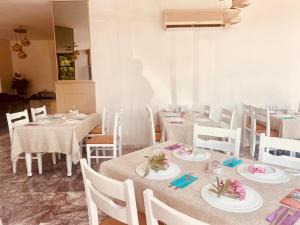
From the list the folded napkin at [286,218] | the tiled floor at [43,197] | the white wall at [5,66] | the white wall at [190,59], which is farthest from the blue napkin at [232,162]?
the white wall at [5,66]

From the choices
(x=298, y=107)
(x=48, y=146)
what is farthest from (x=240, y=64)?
(x=48, y=146)

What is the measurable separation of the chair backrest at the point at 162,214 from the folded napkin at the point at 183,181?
0.33m

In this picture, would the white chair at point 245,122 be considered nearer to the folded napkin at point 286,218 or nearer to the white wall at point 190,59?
the white wall at point 190,59

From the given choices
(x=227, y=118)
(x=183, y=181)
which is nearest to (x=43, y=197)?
(x=183, y=181)

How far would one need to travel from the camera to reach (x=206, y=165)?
1457 mm

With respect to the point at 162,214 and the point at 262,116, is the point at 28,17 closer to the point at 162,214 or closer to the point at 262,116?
the point at 262,116

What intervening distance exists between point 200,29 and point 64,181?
10.3ft

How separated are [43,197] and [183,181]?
1.84m

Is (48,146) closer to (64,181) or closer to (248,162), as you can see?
(64,181)

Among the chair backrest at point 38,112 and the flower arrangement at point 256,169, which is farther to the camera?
the chair backrest at point 38,112

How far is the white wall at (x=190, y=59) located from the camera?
3992 millimetres

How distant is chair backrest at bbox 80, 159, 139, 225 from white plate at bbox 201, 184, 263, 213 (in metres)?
0.34

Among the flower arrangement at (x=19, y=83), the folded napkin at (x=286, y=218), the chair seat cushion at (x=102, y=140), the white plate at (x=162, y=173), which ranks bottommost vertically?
the chair seat cushion at (x=102, y=140)

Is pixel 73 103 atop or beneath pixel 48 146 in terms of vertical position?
atop
